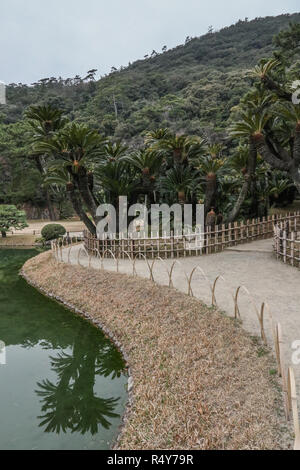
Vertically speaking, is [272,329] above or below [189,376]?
above

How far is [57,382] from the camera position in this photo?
24.7 ft

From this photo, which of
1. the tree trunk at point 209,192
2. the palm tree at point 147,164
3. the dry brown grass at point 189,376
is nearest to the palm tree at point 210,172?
the tree trunk at point 209,192

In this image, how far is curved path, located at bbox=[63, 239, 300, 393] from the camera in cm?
751

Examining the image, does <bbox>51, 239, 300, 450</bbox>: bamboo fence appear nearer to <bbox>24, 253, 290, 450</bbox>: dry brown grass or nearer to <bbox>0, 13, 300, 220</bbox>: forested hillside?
<bbox>24, 253, 290, 450</bbox>: dry brown grass

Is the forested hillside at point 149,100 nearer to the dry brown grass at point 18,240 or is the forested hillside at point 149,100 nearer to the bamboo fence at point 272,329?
the dry brown grass at point 18,240

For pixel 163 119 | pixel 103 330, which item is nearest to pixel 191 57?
pixel 163 119

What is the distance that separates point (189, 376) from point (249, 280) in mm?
→ 5277

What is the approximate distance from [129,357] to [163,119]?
50.3m

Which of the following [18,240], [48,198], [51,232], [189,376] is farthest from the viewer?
[48,198]

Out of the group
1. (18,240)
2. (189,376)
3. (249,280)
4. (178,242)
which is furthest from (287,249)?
(18,240)

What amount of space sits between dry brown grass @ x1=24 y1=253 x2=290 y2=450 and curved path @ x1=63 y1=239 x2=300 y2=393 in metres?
0.57

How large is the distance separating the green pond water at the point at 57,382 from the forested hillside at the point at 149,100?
55.3ft

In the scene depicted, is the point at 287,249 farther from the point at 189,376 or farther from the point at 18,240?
the point at 18,240
